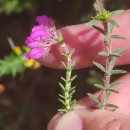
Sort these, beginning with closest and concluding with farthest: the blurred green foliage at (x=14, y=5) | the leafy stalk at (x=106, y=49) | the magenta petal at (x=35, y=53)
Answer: the leafy stalk at (x=106, y=49)
the magenta petal at (x=35, y=53)
the blurred green foliage at (x=14, y=5)

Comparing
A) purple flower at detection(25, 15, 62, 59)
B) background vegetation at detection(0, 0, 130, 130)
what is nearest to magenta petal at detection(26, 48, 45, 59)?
purple flower at detection(25, 15, 62, 59)

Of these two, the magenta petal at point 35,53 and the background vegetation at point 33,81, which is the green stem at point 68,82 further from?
the background vegetation at point 33,81

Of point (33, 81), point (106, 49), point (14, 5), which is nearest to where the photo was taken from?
point (106, 49)

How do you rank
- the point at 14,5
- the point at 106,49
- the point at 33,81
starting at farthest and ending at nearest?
the point at 33,81 < the point at 14,5 < the point at 106,49

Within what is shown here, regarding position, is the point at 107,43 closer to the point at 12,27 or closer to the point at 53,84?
the point at 53,84

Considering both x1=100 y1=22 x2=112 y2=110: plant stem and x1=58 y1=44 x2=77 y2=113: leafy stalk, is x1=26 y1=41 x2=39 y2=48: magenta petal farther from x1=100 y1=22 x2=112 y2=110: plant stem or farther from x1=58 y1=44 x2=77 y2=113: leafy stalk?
x1=100 y1=22 x2=112 y2=110: plant stem

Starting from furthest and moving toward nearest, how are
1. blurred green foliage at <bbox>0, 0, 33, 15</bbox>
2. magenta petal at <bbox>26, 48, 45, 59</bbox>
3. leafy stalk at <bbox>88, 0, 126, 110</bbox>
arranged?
1. blurred green foliage at <bbox>0, 0, 33, 15</bbox>
2. magenta petal at <bbox>26, 48, 45, 59</bbox>
3. leafy stalk at <bbox>88, 0, 126, 110</bbox>

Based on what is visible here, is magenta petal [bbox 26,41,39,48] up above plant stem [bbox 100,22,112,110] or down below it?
above

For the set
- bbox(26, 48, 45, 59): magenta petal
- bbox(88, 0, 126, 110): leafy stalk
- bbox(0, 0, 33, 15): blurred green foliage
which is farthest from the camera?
bbox(0, 0, 33, 15): blurred green foliage

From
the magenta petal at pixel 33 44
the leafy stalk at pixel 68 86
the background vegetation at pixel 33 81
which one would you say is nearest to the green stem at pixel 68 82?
the leafy stalk at pixel 68 86

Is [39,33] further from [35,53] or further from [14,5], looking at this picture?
[14,5]

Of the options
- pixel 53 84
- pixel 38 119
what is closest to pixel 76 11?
pixel 53 84

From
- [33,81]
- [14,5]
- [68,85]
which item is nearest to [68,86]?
[68,85]
